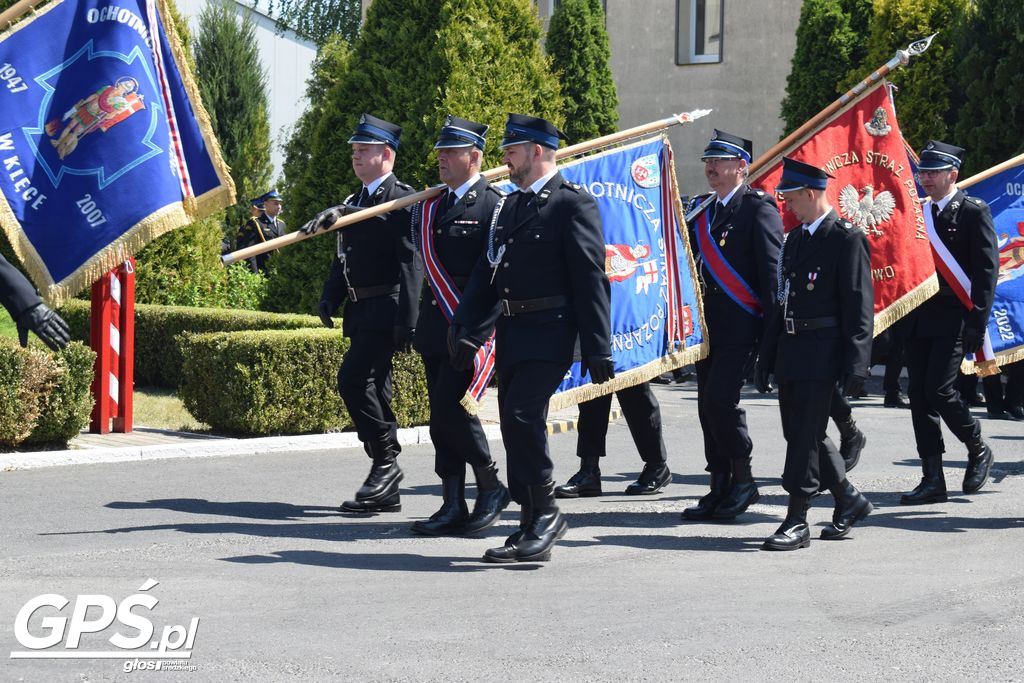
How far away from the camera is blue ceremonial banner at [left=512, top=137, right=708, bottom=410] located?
27.8 ft

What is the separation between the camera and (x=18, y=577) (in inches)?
248

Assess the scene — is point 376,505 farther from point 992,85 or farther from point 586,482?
point 992,85

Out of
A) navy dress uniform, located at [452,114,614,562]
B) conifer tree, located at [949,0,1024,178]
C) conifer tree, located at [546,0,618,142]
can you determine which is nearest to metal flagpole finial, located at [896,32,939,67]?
navy dress uniform, located at [452,114,614,562]

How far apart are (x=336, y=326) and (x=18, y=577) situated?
526 cm

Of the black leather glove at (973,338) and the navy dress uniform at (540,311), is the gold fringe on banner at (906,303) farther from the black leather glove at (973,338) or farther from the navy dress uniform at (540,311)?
the navy dress uniform at (540,311)

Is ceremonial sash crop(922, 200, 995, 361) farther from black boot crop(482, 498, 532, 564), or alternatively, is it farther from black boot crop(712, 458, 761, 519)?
black boot crop(482, 498, 532, 564)

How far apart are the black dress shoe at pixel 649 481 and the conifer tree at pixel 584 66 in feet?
52.8

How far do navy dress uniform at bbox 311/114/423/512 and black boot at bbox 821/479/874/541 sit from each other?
7.69 feet

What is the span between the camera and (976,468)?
9023 mm

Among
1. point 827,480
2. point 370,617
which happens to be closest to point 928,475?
point 827,480

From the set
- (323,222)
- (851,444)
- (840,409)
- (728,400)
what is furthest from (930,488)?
(323,222)

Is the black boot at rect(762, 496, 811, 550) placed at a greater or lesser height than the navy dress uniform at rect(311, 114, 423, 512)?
lesser

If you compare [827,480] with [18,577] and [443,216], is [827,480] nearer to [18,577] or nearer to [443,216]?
[443,216]

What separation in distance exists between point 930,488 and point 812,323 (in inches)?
75.1
